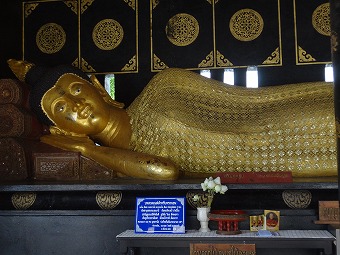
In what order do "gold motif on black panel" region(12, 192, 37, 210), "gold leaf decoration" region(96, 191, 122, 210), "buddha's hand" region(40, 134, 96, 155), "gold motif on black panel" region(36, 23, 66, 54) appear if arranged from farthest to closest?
"gold motif on black panel" region(36, 23, 66, 54) → "buddha's hand" region(40, 134, 96, 155) → "gold motif on black panel" region(12, 192, 37, 210) → "gold leaf decoration" region(96, 191, 122, 210)

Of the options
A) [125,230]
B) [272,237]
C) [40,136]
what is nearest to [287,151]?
[272,237]

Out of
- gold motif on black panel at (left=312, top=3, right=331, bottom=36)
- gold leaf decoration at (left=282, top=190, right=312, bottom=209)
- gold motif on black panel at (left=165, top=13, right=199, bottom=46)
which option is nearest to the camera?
gold leaf decoration at (left=282, top=190, right=312, bottom=209)

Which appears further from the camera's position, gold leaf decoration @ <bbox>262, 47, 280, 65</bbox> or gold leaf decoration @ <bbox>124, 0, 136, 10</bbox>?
gold leaf decoration @ <bbox>124, 0, 136, 10</bbox>

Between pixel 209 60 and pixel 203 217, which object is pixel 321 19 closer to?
pixel 209 60

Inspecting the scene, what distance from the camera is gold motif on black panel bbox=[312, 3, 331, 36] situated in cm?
539

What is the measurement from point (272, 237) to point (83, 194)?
1.38 meters

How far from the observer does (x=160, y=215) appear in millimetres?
3354

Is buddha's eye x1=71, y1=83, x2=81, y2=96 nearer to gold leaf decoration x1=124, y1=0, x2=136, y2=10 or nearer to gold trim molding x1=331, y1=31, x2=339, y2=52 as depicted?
gold leaf decoration x1=124, y1=0, x2=136, y2=10

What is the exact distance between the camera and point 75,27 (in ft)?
19.0

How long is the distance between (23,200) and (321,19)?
11.5 feet

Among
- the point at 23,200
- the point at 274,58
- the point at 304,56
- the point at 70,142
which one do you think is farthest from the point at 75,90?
the point at 304,56

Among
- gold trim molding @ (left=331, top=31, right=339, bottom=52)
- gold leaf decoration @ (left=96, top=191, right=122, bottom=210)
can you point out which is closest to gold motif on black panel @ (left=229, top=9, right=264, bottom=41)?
gold leaf decoration @ (left=96, top=191, right=122, bottom=210)

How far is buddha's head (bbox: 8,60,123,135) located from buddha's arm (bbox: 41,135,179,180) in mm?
139

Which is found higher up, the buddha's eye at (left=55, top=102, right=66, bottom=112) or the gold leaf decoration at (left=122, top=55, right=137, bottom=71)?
the gold leaf decoration at (left=122, top=55, right=137, bottom=71)
